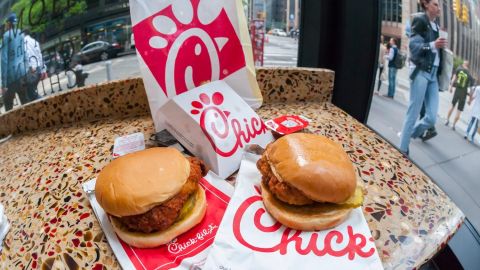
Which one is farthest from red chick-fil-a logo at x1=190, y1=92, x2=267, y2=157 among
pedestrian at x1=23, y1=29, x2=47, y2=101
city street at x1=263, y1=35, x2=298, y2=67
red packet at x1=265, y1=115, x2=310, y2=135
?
pedestrian at x1=23, y1=29, x2=47, y2=101

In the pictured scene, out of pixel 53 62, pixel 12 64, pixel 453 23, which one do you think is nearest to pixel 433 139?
pixel 453 23

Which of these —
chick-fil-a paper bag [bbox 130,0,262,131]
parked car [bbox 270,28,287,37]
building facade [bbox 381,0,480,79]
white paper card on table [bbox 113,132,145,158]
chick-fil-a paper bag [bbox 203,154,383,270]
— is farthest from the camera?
parked car [bbox 270,28,287,37]

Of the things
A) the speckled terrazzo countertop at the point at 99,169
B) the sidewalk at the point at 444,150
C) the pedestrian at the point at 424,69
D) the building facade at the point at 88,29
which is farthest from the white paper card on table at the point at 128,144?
the pedestrian at the point at 424,69

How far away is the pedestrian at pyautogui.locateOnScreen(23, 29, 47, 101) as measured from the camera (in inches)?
59.6

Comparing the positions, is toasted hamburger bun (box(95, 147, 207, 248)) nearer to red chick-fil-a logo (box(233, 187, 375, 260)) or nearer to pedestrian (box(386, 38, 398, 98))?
red chick-fil-a logo (box(233, 187, 375, 260))

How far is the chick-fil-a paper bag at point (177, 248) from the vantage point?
722 millimetres

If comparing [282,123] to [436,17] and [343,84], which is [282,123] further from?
[436,17]

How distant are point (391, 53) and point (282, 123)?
1.12 m

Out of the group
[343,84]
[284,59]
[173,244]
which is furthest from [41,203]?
[343,84]

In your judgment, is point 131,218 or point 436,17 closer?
point 131,218

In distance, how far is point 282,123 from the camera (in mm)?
1212

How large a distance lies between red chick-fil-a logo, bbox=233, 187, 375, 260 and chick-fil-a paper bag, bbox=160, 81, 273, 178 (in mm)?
218

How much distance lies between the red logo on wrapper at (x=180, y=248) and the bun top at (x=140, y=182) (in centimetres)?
10

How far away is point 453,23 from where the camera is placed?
1590 mm
